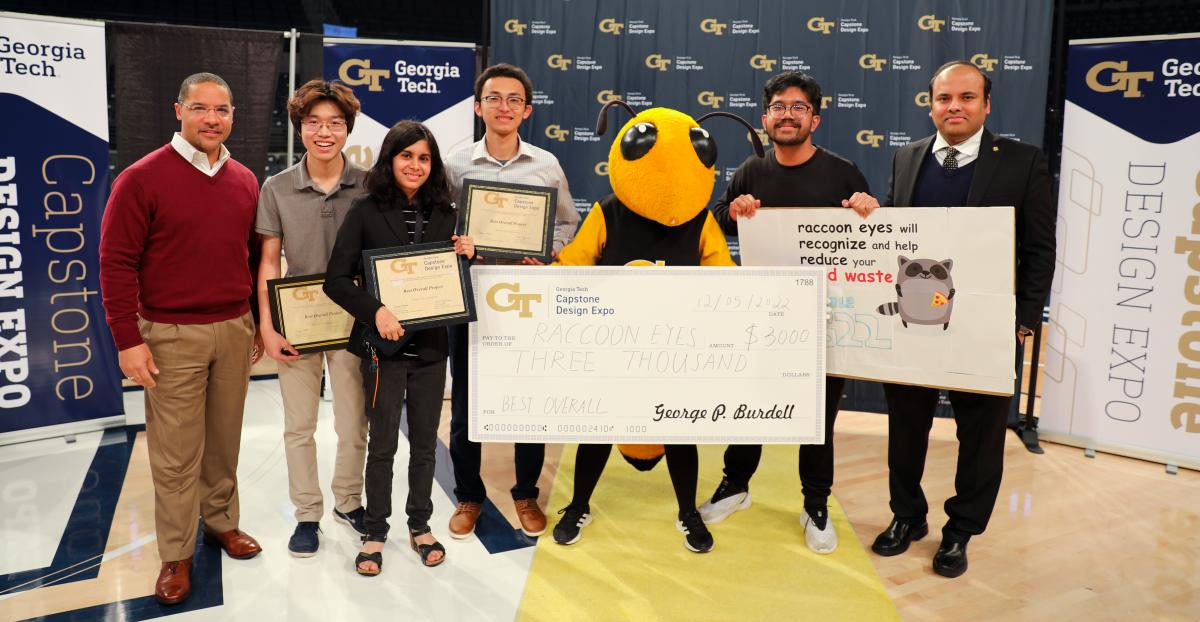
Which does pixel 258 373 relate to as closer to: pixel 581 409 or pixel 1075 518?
pixel 581 409

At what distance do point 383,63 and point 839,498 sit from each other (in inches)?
125

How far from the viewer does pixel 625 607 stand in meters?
2.47

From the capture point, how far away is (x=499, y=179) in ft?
9.13

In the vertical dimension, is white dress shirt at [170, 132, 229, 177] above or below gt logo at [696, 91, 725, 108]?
below

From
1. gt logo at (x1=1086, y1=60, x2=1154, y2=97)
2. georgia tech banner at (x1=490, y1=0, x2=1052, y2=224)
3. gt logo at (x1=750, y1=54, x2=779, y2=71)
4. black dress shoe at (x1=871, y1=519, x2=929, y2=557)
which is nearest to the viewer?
black dress shoe at (x1=871, y1=519, x2=929, y2=557)

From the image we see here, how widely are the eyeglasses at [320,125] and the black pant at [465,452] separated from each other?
0.76m

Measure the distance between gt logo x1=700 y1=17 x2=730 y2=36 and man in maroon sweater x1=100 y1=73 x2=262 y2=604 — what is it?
287 cm

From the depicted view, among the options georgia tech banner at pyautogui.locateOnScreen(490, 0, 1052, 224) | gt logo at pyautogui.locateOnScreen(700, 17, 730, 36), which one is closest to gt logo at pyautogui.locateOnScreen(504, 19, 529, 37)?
georgia tech banner at pyautogui.locateOnScreen(490, 0, 1052, 224)

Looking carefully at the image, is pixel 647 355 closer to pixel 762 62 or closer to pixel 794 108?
pixel 794 108

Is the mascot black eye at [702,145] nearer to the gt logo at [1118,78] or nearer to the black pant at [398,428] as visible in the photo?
the black pant at [398,428]

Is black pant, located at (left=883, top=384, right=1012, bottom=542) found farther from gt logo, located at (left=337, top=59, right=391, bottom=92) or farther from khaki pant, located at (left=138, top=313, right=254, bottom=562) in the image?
gt logo, located at (left=337, top=59, right=391, bottom=92)

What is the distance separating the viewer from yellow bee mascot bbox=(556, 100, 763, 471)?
7.88ft

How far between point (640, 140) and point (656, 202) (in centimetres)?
19

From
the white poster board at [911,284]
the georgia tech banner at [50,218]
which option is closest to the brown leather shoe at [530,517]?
the white poster board at [911,284]
